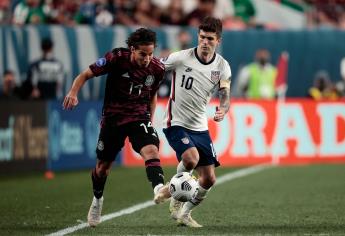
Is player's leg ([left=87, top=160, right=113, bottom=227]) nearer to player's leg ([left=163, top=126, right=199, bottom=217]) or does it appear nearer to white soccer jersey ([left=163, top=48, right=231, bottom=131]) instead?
player's leg ([left=163, top=126, right=199, bottom=217])

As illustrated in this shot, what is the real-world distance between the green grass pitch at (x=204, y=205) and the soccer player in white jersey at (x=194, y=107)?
0.44 meters

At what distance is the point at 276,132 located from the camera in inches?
814

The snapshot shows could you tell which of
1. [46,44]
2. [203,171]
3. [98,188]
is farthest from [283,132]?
[98,188]

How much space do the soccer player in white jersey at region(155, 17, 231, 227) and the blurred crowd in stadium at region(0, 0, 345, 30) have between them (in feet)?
40.0

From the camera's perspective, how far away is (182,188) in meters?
9.49

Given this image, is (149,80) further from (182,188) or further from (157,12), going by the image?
(157,12)

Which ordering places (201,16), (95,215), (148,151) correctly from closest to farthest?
1. (148,151)
2. (95,215)
3. (201,16)

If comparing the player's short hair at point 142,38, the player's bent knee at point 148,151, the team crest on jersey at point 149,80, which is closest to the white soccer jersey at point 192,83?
the team crest on jersey at point 149,80

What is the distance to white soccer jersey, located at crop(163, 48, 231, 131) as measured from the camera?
10.4 meters

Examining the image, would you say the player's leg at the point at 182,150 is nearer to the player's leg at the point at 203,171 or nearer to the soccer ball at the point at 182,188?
the player's leg at the point at 203,171

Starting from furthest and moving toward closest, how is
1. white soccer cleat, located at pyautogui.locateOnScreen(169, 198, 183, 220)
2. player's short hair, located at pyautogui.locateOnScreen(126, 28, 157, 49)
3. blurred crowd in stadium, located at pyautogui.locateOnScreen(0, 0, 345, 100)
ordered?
blurred crowd in stadium, located at pyautogui.locateOnScreen(0, 0, 345, 100) → white soccer cleat, located at pyautogui.locateOnScreen(169, 198, 183, 220) → player's short hair, located at pyautogui.locateOnScreen(126, 28, 157, 49)

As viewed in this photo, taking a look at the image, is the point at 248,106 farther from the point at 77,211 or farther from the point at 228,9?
the point at 77,211

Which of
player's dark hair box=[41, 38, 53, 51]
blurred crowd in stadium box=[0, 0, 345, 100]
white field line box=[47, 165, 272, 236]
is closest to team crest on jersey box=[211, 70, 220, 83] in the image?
white field line box=[47, 165, 272, 236]

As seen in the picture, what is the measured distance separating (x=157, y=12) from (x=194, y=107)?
13.2 metres
